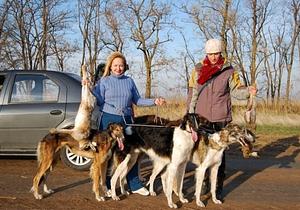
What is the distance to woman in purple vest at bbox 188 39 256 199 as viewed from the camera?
19.5 ft

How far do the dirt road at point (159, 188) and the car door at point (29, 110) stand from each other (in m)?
0.57

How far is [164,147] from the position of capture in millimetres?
6016

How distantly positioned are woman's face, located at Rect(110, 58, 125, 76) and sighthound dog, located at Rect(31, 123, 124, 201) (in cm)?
77

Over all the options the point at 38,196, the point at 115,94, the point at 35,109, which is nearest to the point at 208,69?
the point at 115,94

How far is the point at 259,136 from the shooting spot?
45.1 ft

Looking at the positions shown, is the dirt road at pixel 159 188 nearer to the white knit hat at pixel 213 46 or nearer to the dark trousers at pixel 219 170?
the dark trousers at pixel 219 170

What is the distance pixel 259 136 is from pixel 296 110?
10.5 meters

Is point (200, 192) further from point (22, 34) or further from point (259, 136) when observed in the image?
point (22, 34)

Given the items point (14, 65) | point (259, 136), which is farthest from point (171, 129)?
point (14, 65)

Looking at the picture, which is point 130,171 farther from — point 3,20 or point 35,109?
point 3,20

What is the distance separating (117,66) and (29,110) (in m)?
2.51

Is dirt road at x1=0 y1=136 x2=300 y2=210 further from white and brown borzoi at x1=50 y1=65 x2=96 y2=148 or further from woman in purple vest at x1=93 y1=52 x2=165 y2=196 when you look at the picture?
white and brown borzoi at x1=50 y1=65 x2=96 y2=148

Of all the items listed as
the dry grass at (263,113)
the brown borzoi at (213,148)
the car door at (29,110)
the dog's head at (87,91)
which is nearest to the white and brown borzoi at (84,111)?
the dog's head at (87,91)

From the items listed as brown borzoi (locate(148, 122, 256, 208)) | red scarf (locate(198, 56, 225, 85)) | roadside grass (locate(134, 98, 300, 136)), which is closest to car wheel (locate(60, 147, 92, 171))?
brown borzoi (locate(148, 122, 256, 208))
